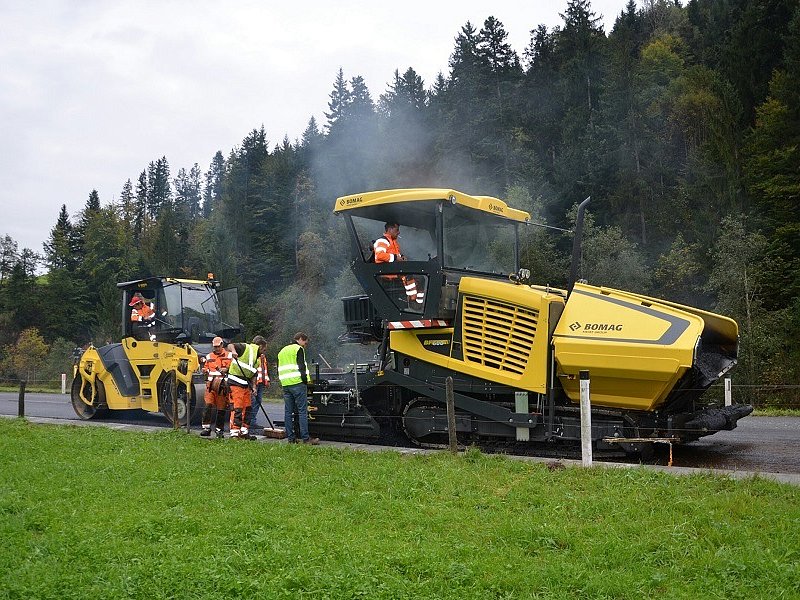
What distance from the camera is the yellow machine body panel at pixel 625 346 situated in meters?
7.89

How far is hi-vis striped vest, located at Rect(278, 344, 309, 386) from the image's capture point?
10273 mm

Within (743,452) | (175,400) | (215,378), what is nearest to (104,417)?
(175,400)

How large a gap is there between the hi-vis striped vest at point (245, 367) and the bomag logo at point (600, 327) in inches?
205

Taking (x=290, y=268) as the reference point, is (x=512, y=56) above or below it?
above

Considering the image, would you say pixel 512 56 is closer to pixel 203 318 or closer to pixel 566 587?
pixel 203 318

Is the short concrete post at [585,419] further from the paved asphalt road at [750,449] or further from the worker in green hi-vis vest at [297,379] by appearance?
the worker in green hi-vis vest at [297,379]

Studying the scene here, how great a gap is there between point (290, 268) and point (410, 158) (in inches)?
515

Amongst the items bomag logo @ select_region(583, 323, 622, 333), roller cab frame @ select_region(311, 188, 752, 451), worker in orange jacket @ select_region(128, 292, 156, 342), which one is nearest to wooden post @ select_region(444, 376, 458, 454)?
roller cab frame @ select_region(311, 188, 752, 451)

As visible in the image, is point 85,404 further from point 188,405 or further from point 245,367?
point 245,367

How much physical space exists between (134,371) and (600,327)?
9650mm

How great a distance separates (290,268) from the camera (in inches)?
1903

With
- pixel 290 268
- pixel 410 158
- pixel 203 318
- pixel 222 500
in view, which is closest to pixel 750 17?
pixel 410 158

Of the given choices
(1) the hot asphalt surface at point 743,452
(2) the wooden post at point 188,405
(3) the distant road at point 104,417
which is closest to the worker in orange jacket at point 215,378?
(2) the wooden post at point 188,405

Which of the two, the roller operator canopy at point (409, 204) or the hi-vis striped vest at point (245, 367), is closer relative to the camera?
the roller operator canopy at point (409, 204)
